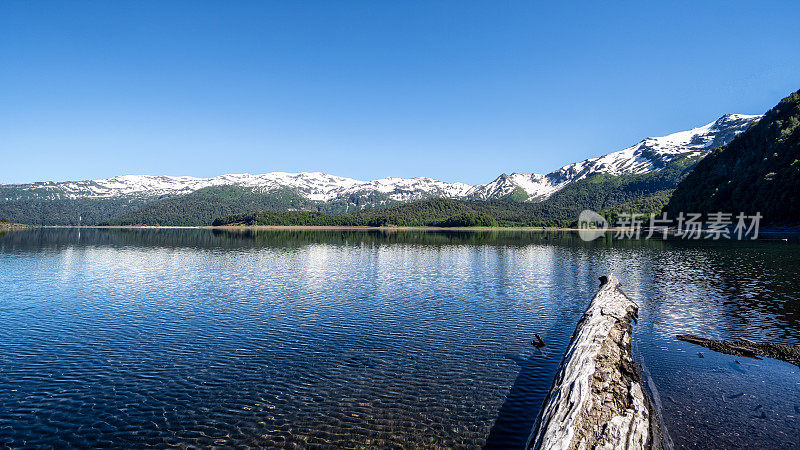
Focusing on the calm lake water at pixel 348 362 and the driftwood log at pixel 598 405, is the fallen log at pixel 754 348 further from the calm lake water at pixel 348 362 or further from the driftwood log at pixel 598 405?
the driftwood log at pixel 598 405

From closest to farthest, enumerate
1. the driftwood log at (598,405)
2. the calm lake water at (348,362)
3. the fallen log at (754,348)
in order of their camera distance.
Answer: the driftwood log at (598,405)
the calm lake water at (348,362)
the fallen log at (754,348)

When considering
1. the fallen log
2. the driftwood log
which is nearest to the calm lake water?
the fallen log

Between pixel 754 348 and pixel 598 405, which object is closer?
pixel 598 405

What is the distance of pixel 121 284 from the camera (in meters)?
49.2

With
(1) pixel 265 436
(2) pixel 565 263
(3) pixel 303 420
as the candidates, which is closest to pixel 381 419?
(3) pixel 303 420

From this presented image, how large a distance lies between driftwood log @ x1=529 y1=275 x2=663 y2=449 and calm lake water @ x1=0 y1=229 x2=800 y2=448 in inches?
56.9

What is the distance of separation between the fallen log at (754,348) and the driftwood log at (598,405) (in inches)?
324

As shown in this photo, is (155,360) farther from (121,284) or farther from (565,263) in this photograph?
(565,263)

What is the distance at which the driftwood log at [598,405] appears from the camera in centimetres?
1309

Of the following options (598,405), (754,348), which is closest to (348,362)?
(598,405)

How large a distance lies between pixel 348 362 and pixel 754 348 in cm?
2515

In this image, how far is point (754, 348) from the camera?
25.2 m

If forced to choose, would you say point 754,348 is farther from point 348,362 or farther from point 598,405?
point 348,362

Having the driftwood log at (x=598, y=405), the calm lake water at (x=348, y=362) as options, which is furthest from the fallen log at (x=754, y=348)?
the driftwood log at (x=598, y=405)
